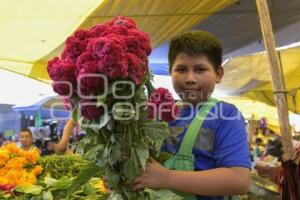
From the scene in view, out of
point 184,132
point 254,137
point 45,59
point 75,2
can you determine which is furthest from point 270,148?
point 184,132

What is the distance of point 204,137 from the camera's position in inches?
55.9

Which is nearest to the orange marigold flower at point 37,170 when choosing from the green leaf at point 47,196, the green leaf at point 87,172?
the green leaf at point 47,196

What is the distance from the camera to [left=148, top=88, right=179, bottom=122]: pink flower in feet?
4.22

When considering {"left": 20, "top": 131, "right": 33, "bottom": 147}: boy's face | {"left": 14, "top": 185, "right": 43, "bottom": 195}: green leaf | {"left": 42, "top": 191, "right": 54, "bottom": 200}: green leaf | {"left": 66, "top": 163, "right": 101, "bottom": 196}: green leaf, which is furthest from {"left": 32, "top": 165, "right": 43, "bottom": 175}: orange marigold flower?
{"left": 20, "top": 131, "right": 33, "bottom": 147}: boy's face

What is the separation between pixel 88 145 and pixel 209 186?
0.41 meters

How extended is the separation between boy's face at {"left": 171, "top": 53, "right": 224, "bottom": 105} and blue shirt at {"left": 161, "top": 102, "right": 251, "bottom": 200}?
86 mm

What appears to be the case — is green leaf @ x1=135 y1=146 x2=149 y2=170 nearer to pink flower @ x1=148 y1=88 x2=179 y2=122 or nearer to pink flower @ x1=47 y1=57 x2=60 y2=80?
pink flower @ x1=148 y1=88 x2=179 y2=122

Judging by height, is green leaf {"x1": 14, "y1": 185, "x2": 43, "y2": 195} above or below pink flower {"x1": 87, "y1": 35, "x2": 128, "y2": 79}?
below

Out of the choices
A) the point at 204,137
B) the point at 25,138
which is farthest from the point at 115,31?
the point at 25,138

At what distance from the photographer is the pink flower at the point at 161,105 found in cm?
129

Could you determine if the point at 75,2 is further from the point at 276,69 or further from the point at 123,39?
the point at 123,39

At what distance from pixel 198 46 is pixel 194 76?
119mm

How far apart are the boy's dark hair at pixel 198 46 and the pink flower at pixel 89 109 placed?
51 cm

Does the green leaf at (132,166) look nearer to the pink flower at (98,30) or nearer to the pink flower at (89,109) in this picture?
the pink flower at (89,109)
